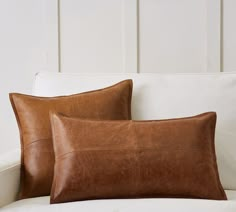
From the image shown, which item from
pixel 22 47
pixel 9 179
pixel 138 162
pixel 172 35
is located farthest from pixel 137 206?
pixel 22 47

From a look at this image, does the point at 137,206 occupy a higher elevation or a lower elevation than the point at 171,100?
lower

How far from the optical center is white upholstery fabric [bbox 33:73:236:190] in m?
1.71

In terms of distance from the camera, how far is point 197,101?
1.75 m

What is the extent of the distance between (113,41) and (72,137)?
0.83 meters

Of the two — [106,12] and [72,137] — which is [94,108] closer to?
[72,137]

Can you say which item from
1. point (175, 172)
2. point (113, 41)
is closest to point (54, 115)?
point (175, 172)

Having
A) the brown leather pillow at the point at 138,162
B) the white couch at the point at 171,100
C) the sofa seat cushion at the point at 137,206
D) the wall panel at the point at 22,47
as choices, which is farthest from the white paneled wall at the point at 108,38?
the sofa seat cushion at the point at 137,206

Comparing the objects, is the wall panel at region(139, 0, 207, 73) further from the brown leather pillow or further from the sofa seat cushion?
the sofa seat cushion

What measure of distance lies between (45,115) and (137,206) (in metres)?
0.50

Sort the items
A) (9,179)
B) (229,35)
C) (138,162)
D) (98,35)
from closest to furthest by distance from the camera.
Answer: (138,162), (9,179), (229,35), (98,35)

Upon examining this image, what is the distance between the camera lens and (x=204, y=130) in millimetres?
1560

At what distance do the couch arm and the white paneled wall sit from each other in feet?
2.34

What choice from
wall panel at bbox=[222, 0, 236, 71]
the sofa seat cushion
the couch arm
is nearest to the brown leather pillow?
the sofa seat cushion

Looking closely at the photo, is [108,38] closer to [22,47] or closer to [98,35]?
[98,35]
